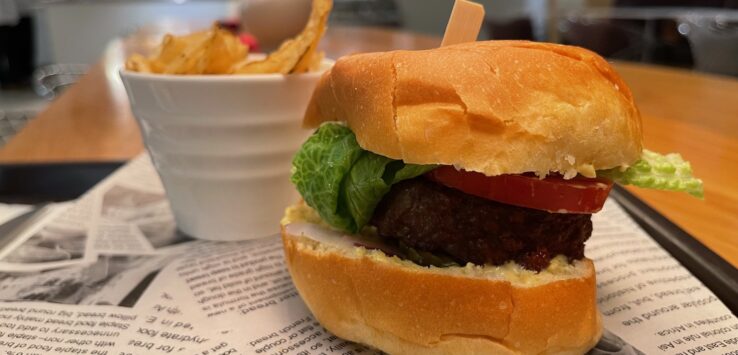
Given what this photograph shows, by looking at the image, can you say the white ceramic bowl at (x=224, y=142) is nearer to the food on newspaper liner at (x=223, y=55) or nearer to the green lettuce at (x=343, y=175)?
the food on newspaper liner at (x=223, y=55)

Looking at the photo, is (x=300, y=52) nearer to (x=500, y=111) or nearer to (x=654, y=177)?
(x=500, y=111)

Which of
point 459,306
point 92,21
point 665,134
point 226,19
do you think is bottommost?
point 92,21

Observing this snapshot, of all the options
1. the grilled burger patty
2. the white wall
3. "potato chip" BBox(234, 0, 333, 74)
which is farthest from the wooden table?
the white wall

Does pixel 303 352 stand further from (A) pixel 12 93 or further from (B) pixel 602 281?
(A) pixel 12 93

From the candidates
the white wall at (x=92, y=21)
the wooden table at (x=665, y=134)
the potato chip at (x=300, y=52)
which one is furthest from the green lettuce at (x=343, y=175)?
the white wall at (x=92, y=21)

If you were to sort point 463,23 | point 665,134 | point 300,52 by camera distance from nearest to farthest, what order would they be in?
point 463,23, point 300,52, point 665,134

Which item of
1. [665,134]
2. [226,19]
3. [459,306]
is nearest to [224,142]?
[459,306]
